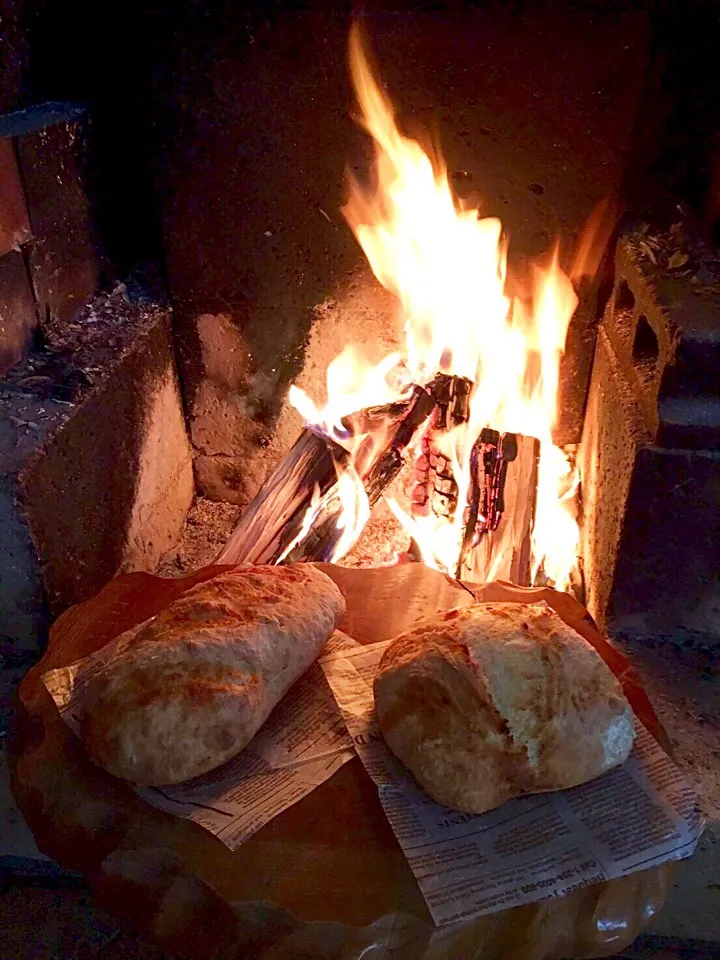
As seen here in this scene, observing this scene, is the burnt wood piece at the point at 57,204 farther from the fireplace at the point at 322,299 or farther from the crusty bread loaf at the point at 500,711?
the crusty bread loaf at the point at 500,711

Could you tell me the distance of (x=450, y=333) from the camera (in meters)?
2.53

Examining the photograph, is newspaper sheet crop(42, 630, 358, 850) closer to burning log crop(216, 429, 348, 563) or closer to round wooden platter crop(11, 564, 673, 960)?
round wooden platter crop(11, 564, 673, 960)

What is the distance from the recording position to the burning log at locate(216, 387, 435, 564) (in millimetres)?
2252

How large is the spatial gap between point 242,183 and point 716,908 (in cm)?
210

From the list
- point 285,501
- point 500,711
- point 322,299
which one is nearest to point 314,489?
point 285,501

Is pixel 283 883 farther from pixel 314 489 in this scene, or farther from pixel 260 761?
pixel 314 489

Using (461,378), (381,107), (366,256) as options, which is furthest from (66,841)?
(381,107)

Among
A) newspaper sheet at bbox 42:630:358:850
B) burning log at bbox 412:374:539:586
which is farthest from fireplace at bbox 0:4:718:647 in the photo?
newspaper sheet at bbox 42:630:358:850

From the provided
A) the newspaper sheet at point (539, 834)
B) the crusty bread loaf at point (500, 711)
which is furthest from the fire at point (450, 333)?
the newspaper sheet at point (539, 834)

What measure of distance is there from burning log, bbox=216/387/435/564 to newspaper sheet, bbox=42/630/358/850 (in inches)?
25.2

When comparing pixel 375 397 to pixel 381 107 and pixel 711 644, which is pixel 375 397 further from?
pixel 711 644

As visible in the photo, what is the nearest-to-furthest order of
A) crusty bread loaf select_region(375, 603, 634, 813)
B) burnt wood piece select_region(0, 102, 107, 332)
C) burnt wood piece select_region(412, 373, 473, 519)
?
crusty bread loaf select_region(375, 603, 634, 813)
burnt wood piece select_region(0, 102, 107, 332)
burnt wood piece select_region(412, 373, 473, 519)

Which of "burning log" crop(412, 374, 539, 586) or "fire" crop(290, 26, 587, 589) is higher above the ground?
"fire" crop(290, 26, 587, 589)

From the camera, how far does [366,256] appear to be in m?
2.46
